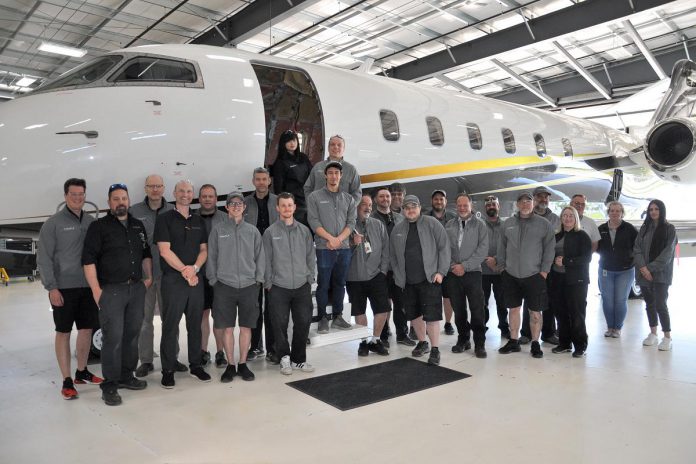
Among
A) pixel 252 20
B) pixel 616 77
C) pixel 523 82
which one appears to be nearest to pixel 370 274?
pixel 252 20

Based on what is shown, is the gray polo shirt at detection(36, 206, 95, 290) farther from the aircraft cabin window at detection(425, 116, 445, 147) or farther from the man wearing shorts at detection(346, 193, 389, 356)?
the aircraft cabin window at detection(425, 116, 445, 147)

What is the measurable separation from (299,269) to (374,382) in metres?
1.32

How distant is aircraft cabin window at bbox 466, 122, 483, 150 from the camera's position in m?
8.98

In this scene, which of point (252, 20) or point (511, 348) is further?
point (252, 20)

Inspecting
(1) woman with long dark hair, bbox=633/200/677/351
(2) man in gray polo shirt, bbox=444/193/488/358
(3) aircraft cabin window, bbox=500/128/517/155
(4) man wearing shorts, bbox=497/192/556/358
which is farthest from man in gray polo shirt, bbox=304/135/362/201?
(3) aircraft cabin window, bbox=500/128/517/155

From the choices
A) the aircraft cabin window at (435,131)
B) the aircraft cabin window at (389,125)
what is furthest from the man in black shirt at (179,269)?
the aircraft cabin window at (435,131)

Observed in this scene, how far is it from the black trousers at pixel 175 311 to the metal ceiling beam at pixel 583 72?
15.4 m

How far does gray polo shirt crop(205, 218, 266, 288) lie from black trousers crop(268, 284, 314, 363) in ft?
1.03

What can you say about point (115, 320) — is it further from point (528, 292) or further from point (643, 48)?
point (643, 48)

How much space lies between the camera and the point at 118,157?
559 cm

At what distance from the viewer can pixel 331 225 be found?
18.9 ft

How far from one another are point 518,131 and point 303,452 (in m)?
7.99

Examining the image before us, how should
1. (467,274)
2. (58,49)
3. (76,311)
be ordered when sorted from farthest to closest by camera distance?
(58,49) < (467,274) < (76,311)

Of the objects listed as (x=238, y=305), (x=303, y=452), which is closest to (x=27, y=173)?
(x=238, y=305)
